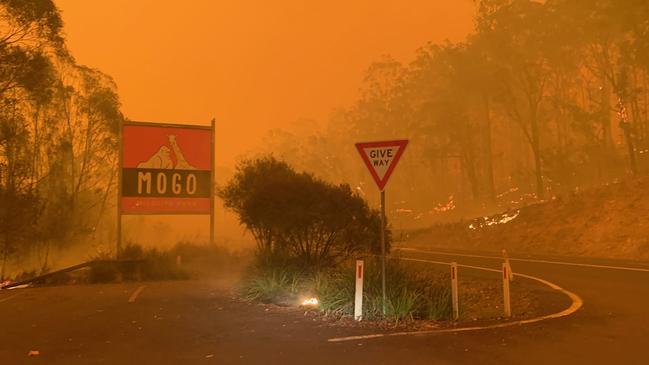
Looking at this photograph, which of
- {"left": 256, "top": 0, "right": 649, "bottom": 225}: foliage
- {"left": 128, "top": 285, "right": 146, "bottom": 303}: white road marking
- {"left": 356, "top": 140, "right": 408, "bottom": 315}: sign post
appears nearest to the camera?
{"left": 356, "top": 140, "right": 408, "bottom": 315}: sign post

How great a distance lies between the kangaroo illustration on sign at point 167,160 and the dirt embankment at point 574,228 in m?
16.7

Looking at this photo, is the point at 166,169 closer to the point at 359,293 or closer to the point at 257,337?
the point at 359,293

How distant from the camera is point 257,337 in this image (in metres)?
8.53

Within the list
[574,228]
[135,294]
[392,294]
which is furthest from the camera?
[574,228]

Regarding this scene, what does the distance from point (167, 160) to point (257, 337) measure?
1280 centimetres

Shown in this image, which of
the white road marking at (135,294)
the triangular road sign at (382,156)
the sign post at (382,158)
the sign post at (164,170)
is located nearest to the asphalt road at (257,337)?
the white road marking at (135,294)

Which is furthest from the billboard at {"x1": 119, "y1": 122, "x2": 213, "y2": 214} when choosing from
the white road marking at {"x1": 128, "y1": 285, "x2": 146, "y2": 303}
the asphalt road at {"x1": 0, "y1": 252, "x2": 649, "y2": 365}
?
the asphalt road at {"x1": 0, "y1": 252, "x2": 649, "y2": 365}

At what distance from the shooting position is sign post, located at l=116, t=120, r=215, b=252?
19.5 m

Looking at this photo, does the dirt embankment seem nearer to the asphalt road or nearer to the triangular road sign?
the asphalt road

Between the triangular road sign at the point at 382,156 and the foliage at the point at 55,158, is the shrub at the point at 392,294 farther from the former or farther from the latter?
the foliage at the point at 55,158

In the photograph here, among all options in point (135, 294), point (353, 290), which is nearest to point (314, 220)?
point (353, 290)

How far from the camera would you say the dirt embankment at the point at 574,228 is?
928 inches

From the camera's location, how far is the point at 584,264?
1916cm

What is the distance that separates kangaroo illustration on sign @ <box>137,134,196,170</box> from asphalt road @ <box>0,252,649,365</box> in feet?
24.8
